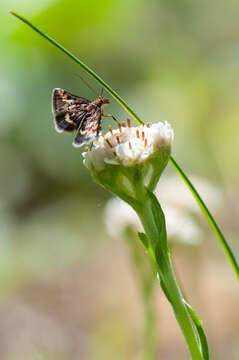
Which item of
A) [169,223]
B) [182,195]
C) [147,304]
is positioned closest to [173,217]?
[169,223]

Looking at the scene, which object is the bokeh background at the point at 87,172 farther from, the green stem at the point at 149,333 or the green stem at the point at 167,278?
the green stem at the point at 167,278

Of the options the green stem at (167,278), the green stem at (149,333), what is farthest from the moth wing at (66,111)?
the green stem at (149,333)

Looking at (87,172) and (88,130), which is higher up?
(88,130)

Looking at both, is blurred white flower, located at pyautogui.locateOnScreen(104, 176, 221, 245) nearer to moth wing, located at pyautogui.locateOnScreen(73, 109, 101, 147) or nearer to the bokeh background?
the bokeh background

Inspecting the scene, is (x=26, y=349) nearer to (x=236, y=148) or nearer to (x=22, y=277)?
(x=22, y=277)

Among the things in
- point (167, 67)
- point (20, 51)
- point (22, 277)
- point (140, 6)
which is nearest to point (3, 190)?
point (20, 51)

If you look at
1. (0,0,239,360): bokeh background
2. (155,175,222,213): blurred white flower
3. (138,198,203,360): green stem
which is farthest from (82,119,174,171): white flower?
(0,0,239,360): bokeh background

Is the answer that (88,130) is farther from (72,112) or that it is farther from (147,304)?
(147,304)
